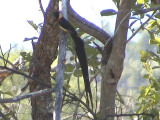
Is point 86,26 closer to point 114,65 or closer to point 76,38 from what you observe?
point 114,65

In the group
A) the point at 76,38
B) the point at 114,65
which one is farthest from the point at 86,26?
the point at 76,38

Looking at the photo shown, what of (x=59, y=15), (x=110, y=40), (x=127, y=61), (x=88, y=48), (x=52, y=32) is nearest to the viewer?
(x=59, y=15)


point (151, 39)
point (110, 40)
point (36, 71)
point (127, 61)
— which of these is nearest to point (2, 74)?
point (36, 71)

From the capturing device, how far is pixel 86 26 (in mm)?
1129

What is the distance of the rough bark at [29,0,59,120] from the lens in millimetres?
979

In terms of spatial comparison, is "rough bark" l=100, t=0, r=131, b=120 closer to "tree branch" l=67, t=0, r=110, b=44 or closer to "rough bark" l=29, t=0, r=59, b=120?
"tree branch" l=67, t=0, r=110, b=44

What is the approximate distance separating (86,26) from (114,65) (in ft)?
0.48

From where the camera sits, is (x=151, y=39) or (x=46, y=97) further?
(x=151, y=39)

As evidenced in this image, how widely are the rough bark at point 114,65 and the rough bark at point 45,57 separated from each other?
16 cm

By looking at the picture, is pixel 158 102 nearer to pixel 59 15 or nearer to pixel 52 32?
pixel 52 32

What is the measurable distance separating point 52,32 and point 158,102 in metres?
0.41

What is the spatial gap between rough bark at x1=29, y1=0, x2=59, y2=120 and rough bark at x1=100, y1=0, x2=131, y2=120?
164 mm

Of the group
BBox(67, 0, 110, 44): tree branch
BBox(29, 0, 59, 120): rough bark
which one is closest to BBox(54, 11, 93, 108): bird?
BBox(29, 0, 59, 120): rough bark

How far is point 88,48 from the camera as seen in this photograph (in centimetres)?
119
